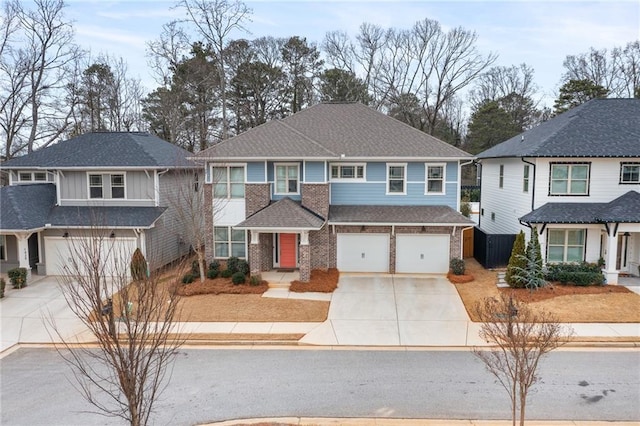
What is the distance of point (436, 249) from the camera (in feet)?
66.5

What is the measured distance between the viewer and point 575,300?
16.3 m

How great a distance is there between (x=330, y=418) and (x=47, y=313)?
1219 centimetres

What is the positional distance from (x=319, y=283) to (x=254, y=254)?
2984 mm

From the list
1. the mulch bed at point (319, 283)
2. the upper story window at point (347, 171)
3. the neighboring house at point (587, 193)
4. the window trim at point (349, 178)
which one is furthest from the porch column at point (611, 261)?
the mulch bed at point (319, 283)

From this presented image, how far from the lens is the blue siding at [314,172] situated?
65.5 ft

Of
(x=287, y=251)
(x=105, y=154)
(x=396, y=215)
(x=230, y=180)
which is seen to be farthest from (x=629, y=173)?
(x=105, y=154)

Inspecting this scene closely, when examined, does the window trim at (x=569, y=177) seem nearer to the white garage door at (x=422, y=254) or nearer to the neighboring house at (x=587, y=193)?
the neighboring house at (x=587, y=193)

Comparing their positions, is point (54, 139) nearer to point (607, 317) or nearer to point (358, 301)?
point (358, 301)

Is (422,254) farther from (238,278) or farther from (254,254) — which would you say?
(238,278)

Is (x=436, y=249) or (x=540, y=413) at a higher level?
(x=436, y=249)

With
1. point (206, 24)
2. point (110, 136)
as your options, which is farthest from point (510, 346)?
point (206, 24)

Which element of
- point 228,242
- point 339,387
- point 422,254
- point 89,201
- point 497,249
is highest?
point 89,201

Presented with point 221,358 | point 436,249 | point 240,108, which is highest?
point 240,108

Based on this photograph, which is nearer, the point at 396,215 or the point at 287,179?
the point at 396,215
